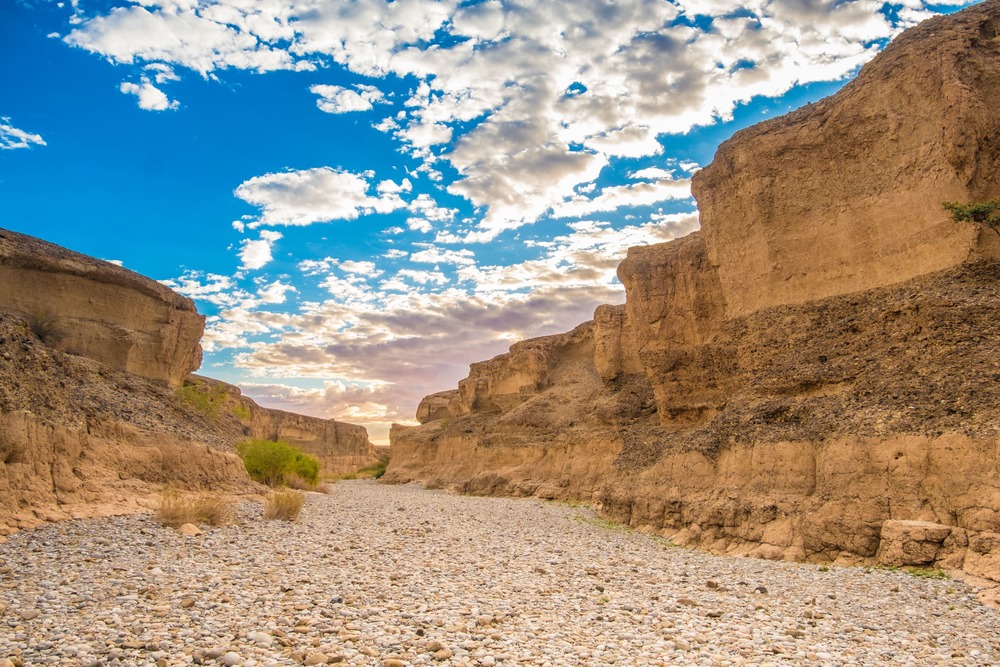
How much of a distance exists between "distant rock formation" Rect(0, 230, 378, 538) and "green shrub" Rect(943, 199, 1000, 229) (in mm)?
20025

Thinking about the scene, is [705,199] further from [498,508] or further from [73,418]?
[73,418]

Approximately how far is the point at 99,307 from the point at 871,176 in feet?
80.4

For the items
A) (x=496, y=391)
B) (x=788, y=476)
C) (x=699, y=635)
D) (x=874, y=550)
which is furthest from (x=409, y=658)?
(x=496, y=391)

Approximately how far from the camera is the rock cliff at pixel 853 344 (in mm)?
11836

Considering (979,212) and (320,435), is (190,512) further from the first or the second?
(320,435)

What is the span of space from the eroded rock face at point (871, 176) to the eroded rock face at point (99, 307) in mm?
20136

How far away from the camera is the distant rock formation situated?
36.7 ft

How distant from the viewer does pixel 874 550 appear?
11805 millimetres

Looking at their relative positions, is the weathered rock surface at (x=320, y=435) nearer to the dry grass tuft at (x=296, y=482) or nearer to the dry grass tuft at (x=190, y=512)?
the dry grass tuft at (x=296, y=482)

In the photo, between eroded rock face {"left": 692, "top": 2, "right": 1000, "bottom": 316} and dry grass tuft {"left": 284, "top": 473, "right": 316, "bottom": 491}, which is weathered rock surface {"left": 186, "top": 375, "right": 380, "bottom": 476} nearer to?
dry grass tuft {"left": 284, "top": 473, "right": 316, "bottom": 491}

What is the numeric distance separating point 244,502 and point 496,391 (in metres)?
36.8

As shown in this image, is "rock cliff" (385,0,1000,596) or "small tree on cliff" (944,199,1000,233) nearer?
"rock cliff" (385,0,1000,596)

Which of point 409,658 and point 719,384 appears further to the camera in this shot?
point 719,384

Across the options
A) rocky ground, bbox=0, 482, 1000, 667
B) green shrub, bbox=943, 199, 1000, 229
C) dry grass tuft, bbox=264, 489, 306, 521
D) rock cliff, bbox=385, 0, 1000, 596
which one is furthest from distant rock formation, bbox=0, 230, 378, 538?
green shrub, bbox=943, 199, 1000, 229
